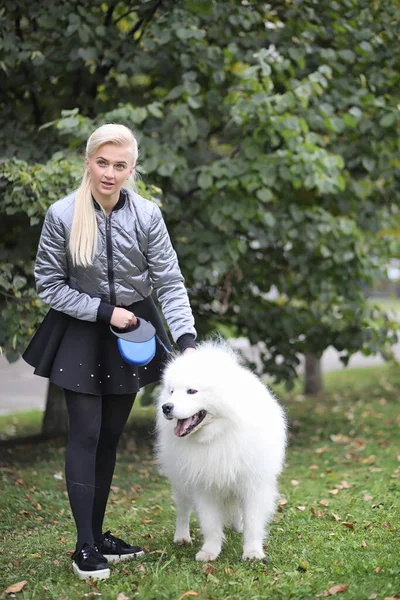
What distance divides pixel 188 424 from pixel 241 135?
3.84 m

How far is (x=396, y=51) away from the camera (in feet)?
23.6

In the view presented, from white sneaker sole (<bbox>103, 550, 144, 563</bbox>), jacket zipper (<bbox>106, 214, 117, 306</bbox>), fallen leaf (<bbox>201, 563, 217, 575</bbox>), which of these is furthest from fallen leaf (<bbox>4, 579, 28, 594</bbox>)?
jacket zipper (<bbox>106, 214, 117, 306</bbox>)

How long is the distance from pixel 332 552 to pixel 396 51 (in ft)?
15.5

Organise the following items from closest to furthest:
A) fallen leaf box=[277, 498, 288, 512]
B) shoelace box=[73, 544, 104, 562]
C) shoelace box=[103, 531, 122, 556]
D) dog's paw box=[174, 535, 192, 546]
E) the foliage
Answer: shoelace box=[73, 544, 104, 562] < shoelace box=[103, 531, 122, 556] < dog's paw box=[174, 535, 192, 546] < fallen leaf box=[277, 498, 288, 512] < the foliage

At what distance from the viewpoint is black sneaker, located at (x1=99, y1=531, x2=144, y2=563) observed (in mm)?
4078

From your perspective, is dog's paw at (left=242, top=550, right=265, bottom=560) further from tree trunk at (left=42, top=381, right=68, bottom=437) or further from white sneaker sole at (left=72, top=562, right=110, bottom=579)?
tree trunk at (left=42, top=381, right=68, bottom=437)

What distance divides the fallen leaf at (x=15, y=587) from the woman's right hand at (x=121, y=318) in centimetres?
125

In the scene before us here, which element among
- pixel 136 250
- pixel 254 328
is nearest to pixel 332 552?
pixel 136 250

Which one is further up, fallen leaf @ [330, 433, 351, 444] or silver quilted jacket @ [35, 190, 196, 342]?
silver quilted jacket @ [35, 190, 196, 342]

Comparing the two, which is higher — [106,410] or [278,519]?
[106,410]

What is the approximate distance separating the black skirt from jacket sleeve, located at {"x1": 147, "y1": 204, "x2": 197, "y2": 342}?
158 millimetres

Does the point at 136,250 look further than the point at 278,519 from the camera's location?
No

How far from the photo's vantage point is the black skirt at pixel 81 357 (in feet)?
12.4

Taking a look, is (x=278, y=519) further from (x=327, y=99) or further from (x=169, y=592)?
(x=327, y=99)
